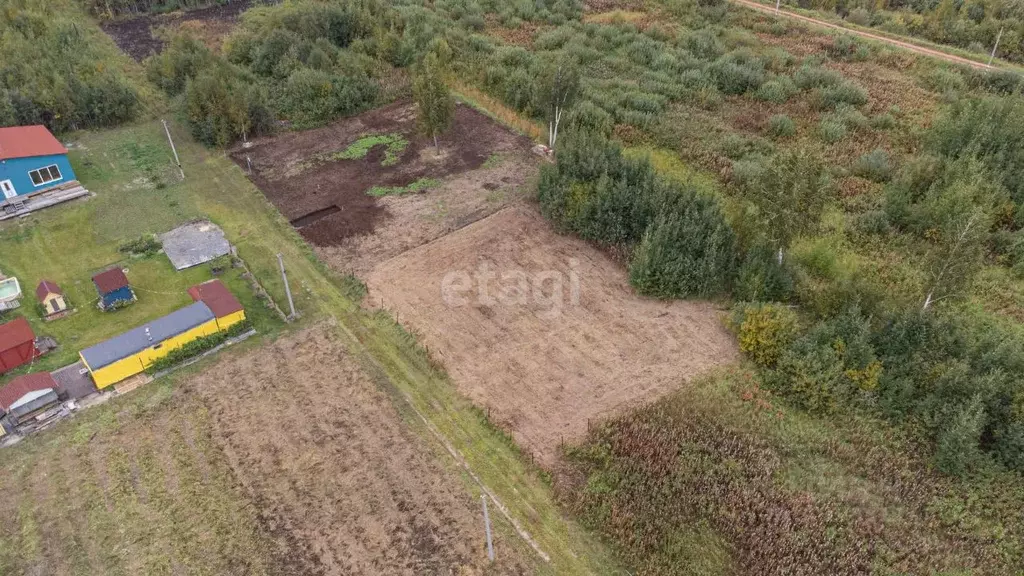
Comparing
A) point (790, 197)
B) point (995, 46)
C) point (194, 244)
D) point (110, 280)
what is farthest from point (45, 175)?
point (995, 46)

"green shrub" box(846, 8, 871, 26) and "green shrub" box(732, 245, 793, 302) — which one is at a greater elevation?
"green shrub" box(846, 8, 871, 26)

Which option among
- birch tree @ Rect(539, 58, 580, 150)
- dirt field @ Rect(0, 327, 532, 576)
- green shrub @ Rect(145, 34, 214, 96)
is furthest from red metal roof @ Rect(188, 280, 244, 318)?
green shrub @ Rect(145, 34, 214, 96)

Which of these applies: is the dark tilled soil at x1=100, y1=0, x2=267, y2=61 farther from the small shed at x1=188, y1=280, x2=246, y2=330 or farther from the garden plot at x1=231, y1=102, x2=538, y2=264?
the small shed at x1=188, y1=280, x2=246, y2=330

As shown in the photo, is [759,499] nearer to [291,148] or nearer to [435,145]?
[435,145]

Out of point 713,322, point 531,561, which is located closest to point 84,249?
point 531,561

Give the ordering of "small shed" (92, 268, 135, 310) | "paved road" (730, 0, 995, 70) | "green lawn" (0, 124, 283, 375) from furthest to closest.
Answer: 1. "paved road" (730, 0, 995, 70)
2. "small shed" (92, 268, 135, 310)
3. "green lawn" (0, 124, 283, 375)

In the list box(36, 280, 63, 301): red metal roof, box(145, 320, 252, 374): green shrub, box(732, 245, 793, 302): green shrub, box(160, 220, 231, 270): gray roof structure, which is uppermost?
box(732, 245, 793, 302): green shrub
